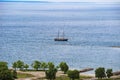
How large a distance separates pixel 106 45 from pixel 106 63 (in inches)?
1243

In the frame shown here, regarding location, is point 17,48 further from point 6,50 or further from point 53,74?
point 53,74

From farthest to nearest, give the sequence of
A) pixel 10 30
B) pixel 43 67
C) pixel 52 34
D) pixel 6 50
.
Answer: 1. pixel 10 30
2. pixel 52 34
3. pixel 6 50
4. pixel 43 67

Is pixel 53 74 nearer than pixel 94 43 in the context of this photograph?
Yes

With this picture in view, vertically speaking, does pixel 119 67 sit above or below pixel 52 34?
below

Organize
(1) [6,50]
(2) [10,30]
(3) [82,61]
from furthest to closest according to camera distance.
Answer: (2) [10,30], (1) [6,50], (3) [82,61]

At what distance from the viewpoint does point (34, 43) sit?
456ft

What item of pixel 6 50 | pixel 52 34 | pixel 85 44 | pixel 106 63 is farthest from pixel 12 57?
pixel 52 34

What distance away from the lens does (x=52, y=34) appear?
16375 centimetres

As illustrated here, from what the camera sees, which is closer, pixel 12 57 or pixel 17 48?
pixel 12 57

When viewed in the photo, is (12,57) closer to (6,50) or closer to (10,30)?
(6,50)

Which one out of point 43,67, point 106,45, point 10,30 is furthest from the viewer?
point 10,30

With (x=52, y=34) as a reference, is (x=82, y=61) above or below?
below

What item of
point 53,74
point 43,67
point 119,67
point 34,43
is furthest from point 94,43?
point 53,74

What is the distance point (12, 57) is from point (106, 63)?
23462mm
